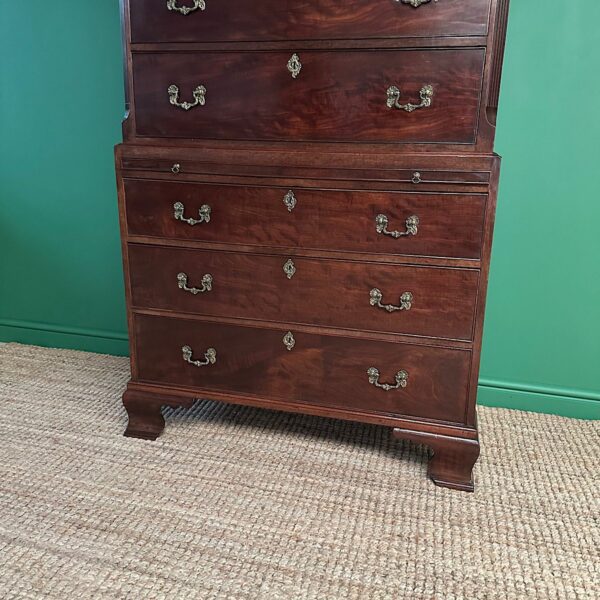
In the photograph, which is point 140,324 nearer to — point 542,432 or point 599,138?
point 542,432

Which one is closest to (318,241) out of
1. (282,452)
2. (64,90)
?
(282,452)

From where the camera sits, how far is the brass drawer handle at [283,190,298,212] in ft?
4.92

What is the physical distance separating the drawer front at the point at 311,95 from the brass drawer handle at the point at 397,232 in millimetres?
187

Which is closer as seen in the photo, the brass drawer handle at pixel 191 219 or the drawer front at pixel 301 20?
the drawer front at pixel 301 20

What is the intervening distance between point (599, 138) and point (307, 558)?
146 cm

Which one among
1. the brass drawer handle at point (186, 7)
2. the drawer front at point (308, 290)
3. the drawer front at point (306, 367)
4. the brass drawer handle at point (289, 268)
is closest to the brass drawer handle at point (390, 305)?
the drawer front at point (308, 290)

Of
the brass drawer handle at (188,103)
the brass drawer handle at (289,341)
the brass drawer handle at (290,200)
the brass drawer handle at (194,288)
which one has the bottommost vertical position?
the brass drawer handle at (289,341)

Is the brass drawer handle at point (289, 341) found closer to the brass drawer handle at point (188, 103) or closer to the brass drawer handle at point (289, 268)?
the brass drawer handle at point (289, 268)

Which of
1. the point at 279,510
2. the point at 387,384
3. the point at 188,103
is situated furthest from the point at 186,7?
the point at 279,510

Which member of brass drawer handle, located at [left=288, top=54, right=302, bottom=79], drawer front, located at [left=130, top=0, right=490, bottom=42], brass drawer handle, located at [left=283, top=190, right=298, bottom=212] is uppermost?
drawer front, located at [left=130, top=0, right=490, bottom=42]

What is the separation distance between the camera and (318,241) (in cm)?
151

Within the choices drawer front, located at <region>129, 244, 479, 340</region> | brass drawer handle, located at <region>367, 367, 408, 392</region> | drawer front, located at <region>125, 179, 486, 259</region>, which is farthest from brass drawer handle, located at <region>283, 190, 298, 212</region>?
brass drawer handle, located at <region>367, 367, 408, 392</region>

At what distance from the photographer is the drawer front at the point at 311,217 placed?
142 cm

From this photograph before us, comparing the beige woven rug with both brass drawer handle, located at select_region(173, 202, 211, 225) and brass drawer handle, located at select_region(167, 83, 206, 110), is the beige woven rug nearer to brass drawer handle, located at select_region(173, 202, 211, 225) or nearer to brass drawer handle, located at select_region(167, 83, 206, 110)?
brass drawer handle, located at select_region(173, 202, 211, 225)
